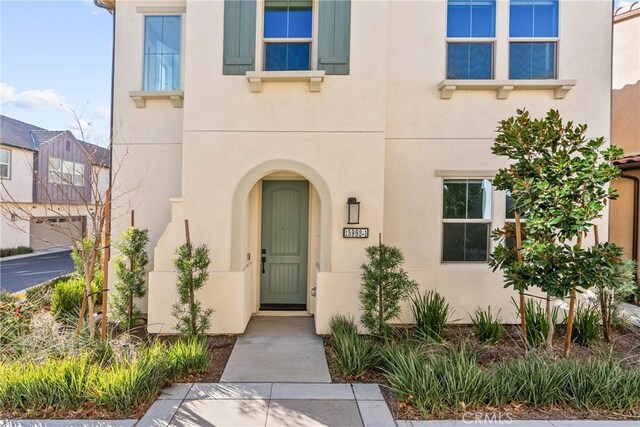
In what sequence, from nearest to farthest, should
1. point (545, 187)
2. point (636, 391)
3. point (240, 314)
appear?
point (636, 391) → point (545, 187) → point (240, 314)

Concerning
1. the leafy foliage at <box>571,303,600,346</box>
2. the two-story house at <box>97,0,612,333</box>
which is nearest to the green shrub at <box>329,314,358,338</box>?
the two-story house at <box>97,0,612,333</box>

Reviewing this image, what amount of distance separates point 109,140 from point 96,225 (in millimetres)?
2448

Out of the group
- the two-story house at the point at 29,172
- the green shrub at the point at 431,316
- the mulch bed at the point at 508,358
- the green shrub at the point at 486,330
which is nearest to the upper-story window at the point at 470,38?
the green shrub at the point at 431,316

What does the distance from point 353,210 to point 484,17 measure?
15.1 feet

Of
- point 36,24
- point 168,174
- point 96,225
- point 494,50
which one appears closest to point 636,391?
point 494,50

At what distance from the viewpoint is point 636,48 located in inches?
444

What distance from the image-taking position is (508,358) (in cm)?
505

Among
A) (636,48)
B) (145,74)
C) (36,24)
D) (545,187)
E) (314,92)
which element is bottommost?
(545,187)

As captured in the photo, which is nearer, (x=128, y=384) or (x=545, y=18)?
(x=128, y=384)

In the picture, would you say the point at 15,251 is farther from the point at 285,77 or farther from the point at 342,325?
the point at 342,325

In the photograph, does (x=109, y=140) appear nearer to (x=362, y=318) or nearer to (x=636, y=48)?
(x=362, y=318)

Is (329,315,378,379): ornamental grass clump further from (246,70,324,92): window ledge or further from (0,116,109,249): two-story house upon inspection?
(0,116,109,249): two-story house

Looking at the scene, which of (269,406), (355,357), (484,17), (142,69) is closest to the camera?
(269,406)

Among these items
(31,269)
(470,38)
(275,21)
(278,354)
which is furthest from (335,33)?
(31,269)
